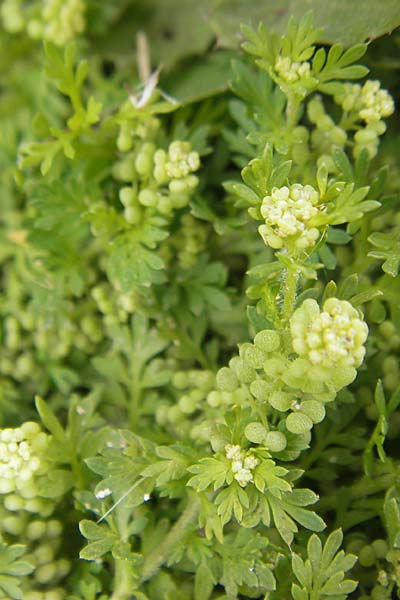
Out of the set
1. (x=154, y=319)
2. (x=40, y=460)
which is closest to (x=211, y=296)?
(x=154, y=319)

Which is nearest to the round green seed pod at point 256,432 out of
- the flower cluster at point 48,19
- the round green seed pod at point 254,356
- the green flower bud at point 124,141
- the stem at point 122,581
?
the round green seed pod at point 254,356

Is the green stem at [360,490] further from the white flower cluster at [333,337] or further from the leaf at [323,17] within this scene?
the leaf at [323,17]

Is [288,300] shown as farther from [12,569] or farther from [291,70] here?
[12,569]

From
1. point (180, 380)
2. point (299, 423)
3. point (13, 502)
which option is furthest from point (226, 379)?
point (13, 502)

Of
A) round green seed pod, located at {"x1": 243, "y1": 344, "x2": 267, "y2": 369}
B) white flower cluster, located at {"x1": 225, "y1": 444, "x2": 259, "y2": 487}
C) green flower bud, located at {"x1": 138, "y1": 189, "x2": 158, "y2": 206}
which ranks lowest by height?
white flower cluster, located at {"x1": 225, "y1": 444, "x2": 259, "y2": 487}

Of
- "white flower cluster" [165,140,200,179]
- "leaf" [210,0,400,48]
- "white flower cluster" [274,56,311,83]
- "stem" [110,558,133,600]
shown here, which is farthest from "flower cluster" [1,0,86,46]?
"stem" [110,558,133,600]

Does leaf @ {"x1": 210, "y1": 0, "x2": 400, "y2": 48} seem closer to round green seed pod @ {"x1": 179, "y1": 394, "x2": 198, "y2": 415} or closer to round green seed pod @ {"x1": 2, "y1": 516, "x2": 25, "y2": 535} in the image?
round green seed pod @ {"x1": 179, "y1": 394, "x2": 198, "y2": 415}

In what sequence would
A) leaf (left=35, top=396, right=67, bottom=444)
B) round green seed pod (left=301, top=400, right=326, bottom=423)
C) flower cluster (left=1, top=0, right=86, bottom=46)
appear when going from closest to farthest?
1. round green seed pod (left=301, top=400, right=326, bottom=423)
2. leaf (left=35, top=396, right=67, bottom=444)
3. flower cluster (left=1, top=0, right=86, bottom=46)
